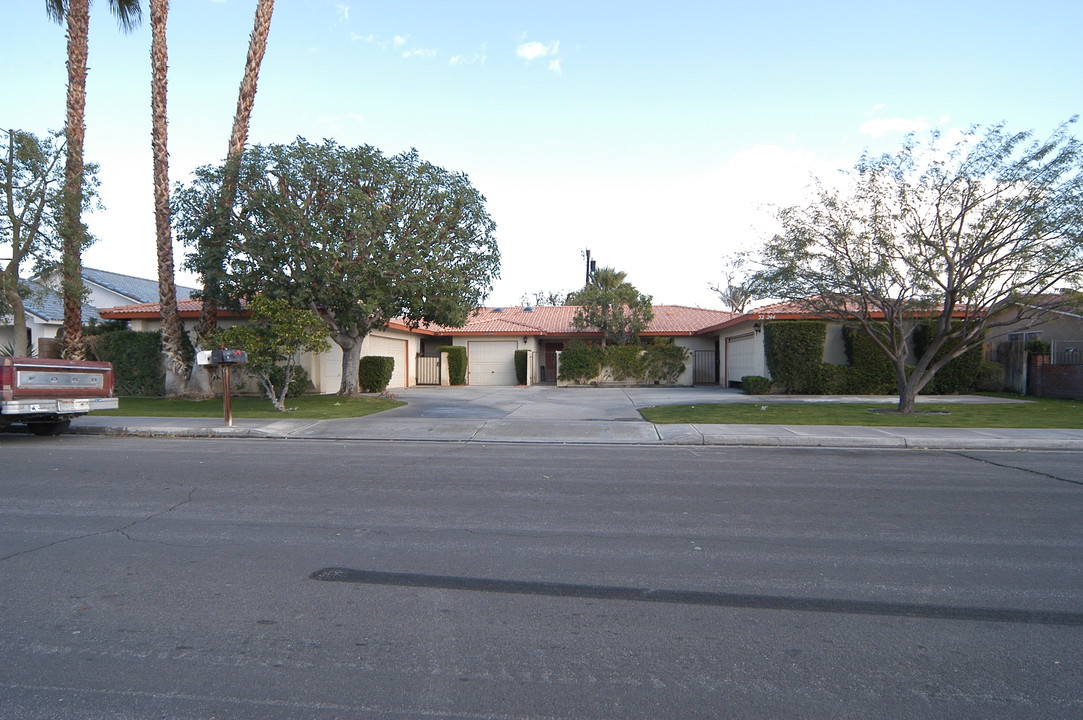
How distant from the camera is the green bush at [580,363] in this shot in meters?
30.8

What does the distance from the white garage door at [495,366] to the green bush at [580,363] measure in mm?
3788

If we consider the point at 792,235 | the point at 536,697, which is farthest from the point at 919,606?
the point at 792,235

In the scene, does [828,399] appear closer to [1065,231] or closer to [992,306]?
[992,306]

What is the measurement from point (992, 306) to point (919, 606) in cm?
1442

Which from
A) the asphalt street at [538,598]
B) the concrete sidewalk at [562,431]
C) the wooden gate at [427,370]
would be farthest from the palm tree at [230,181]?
the wooden gate at [427,370]

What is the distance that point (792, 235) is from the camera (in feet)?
55.4

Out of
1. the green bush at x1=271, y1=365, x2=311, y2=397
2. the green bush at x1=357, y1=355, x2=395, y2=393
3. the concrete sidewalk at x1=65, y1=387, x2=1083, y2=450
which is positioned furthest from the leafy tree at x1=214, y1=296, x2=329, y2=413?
the green bush at x1=357, y1=355, x2=395, y2=393

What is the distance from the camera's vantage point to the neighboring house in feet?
86.7

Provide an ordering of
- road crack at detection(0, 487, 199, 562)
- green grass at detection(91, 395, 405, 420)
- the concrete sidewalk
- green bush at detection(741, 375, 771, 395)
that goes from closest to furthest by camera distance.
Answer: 1. road crack at detection(0, 487, 199, 562)
2. the concrete sidewalk
3. green grass at detection(91, 395, 405, 420)
4. green bush at detection(741, 375, 771, 395)

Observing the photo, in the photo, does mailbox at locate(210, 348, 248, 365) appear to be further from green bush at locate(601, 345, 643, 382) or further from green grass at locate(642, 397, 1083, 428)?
green bush at locate(601, 345, 643, 382)

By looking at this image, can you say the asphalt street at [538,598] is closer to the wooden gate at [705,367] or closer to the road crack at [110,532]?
the road crack at [110,532]

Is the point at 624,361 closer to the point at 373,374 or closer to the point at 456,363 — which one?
the point at 456,363

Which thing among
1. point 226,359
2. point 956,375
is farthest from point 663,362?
point 226,359

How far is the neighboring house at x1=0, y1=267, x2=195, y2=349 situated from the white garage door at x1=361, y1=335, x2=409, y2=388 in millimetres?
6771
